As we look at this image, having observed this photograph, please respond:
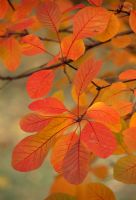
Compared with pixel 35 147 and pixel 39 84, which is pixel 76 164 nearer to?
pixel 35 147

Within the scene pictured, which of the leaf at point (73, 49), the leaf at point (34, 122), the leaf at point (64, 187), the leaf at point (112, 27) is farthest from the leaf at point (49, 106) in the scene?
the leaf at point (64, 187)

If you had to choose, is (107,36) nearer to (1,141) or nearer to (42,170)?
(42,170)

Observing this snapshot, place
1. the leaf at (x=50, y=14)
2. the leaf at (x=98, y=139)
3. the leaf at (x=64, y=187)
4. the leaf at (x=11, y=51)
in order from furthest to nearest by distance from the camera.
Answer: the leaf at (x=64, y=187) < the leaf at (x=11, y=51) < the leaf at (x=50, y=14) < the leaf at (x=98, y=139)

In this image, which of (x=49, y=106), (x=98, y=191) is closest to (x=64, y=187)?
(x=98, y=191)

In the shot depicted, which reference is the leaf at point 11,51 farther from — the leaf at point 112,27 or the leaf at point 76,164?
the leaf at point 76,164

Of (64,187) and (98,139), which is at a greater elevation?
(98,139)

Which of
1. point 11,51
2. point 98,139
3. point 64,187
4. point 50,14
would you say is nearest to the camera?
point 98,139

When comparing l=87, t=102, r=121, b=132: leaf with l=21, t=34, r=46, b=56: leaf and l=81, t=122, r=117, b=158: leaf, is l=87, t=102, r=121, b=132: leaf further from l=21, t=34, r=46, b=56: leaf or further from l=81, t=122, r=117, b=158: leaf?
l=21, t=34, r=46, b=56: leaf
